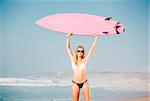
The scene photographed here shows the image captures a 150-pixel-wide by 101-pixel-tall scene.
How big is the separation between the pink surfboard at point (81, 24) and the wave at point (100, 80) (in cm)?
54

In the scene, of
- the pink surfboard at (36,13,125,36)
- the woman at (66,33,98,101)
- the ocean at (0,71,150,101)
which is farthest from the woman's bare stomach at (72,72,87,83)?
the pink surfboard at (36,13,125,36)

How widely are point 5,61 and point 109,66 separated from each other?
132cm

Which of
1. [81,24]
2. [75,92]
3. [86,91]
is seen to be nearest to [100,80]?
[86,91]

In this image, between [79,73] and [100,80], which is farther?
[100,80]

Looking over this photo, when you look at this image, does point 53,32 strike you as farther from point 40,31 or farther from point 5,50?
point 5,50

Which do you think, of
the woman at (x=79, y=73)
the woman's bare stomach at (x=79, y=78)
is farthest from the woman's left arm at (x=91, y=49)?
the woman's bare stomach at (x=79, y=78)

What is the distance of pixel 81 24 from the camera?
566 centimetres

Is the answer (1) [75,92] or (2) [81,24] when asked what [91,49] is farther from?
(1) [75,92]

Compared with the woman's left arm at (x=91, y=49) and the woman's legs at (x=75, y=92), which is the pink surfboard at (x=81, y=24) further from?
the woman's legs at (x=75, y=92)

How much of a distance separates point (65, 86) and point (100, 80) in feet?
1.45

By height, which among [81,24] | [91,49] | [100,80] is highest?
[81,24]

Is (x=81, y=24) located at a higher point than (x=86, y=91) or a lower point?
higher

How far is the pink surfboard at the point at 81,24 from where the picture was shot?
223 inches

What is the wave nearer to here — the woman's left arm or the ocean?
the ocean
